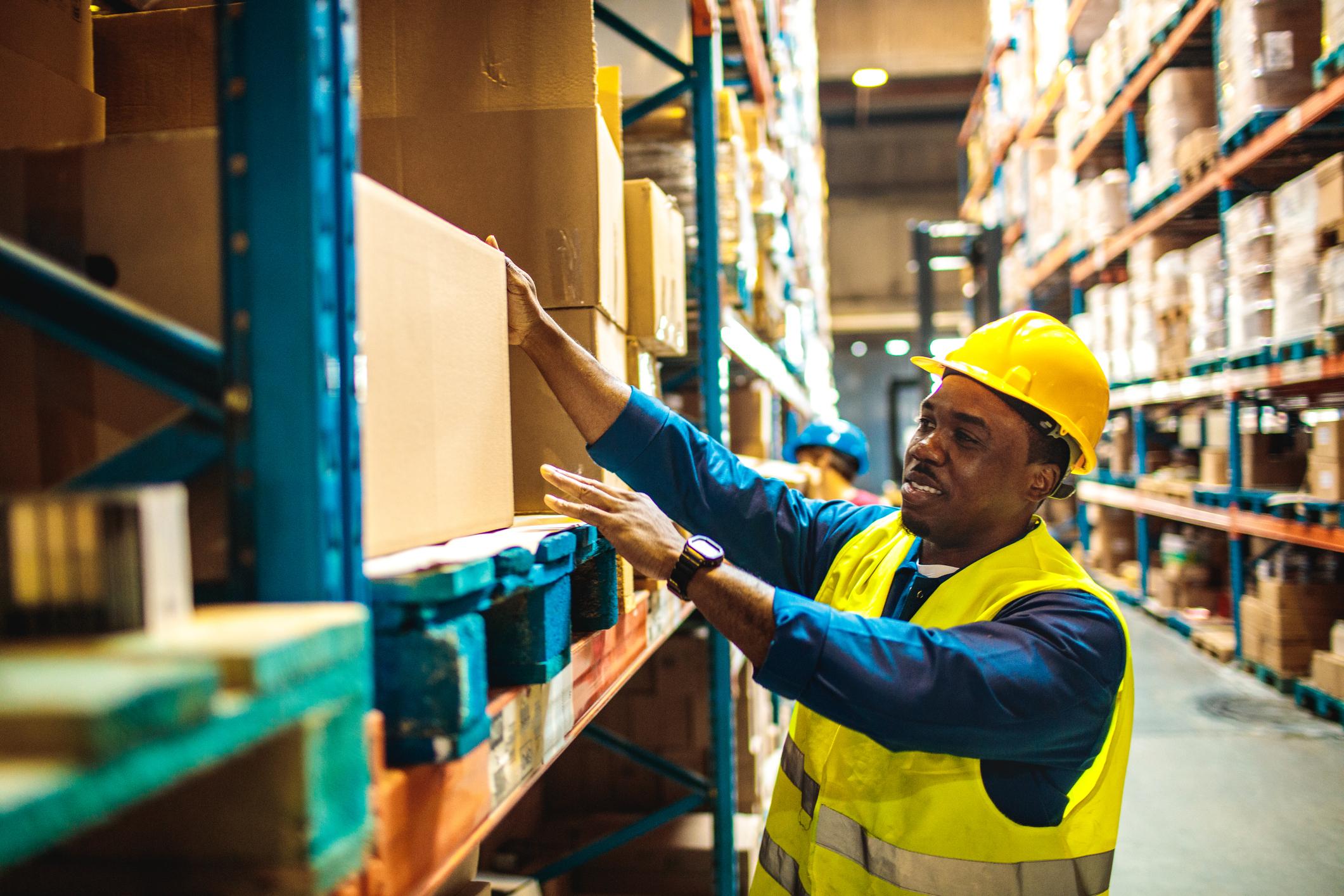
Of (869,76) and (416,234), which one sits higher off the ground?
(869,76)

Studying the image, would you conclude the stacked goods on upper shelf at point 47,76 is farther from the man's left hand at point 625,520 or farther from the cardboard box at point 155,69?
the man's left hand at point 625,520

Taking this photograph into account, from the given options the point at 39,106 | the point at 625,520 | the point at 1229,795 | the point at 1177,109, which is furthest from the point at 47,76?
the point at 1177,109

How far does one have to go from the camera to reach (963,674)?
1.62m

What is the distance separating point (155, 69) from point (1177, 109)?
23.6ft

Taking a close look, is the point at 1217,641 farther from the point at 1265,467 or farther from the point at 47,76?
the point at 47,76

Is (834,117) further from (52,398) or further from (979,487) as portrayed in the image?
(52,398)

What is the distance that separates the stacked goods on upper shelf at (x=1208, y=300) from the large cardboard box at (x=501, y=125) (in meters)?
5.69

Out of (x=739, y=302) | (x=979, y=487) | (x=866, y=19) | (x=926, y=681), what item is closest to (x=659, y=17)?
(x=739, y=302)

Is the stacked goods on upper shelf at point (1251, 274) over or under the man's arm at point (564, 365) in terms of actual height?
over

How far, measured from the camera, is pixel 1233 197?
21.6 feet

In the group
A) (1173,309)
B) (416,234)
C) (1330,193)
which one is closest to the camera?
(416,234)

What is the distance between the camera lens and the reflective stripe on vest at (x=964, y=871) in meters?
1.77

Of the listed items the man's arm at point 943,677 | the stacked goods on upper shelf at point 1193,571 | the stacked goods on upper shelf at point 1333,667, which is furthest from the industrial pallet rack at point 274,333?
the stacked goods on upper shelf at point 1193,571

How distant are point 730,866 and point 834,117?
16.3 metres
